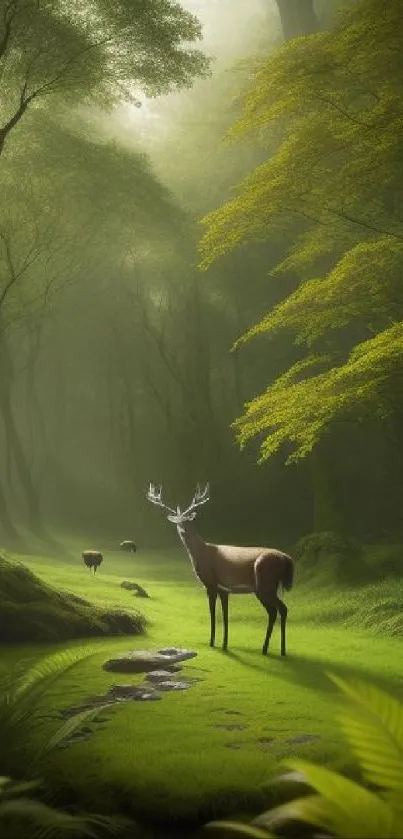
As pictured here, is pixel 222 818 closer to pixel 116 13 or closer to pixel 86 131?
pixel 116 13

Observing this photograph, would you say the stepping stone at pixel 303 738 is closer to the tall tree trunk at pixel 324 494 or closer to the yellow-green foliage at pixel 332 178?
the yellow-green foliage at pixel 332 178

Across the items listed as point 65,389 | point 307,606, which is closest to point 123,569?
point 307,606

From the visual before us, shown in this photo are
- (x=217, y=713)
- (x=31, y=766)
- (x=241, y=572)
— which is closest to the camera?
(x=31, y=766)

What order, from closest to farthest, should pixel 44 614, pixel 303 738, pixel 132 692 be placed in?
pixel 303 738
pixel 132 692
pixel 44 614

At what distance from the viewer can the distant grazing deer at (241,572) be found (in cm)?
700

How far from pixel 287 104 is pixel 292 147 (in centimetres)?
54

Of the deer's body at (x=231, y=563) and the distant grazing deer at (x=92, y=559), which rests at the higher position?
the distant grazing deer at (x=92, y=559)

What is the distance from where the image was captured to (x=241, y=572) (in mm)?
7234

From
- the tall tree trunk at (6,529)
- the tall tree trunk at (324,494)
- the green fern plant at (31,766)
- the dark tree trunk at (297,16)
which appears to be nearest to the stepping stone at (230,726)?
the green fern plant at (31,766)

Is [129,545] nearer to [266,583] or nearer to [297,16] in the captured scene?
[266,583]

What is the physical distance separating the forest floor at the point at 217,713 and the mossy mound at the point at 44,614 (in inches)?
7.5

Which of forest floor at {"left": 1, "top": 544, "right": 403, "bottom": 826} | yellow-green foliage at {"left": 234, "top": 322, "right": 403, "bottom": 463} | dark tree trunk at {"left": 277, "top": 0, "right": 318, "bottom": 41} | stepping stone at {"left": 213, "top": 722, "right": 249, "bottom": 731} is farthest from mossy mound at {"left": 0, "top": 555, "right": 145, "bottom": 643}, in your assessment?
dark tree trunk at {"left": 277, "top": 0, "right": 318, "bottom": 41}

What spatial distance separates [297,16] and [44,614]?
19876mm

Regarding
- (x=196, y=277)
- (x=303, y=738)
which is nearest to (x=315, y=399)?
(x=303, y=738)
